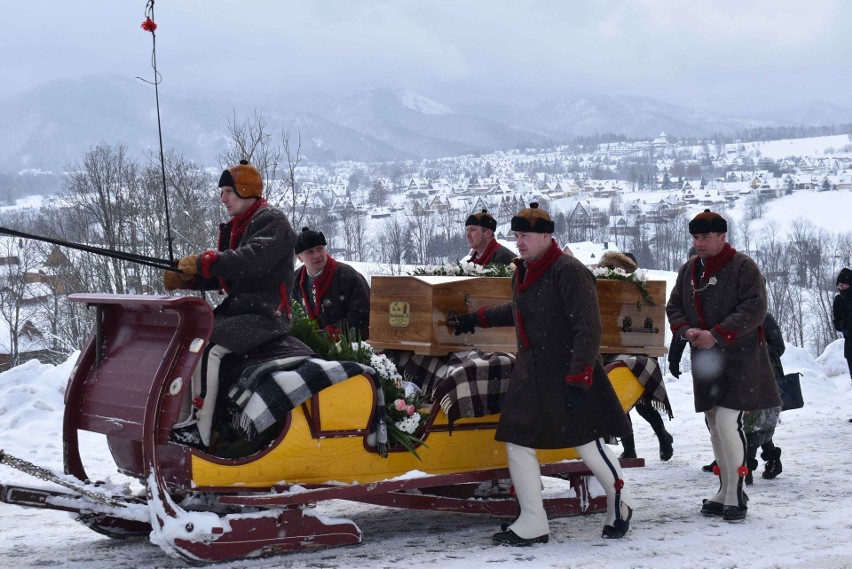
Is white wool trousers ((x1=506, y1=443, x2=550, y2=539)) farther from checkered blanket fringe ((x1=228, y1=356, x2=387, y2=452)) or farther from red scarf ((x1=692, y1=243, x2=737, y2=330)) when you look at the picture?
red scarf ((x1=692, y1=243, x2=737, y2=330))

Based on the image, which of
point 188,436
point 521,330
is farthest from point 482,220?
point 188,436

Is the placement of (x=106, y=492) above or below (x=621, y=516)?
above

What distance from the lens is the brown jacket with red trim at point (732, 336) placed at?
682cm

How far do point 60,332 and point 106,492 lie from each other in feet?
135

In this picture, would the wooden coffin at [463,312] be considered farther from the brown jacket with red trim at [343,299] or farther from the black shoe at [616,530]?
the black shoe at [616,530]

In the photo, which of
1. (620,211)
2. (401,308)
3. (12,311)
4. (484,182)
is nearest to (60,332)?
(12,311)

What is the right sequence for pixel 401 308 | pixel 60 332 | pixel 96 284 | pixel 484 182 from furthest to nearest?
pixel 484 182
pixel 60 332
pixel 96 284
pixel 401 308

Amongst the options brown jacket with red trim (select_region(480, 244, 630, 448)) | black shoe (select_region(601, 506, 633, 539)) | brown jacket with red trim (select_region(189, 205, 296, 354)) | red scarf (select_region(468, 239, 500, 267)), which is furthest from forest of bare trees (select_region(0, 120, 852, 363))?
black shoe (select_region(601, 506, 633, 539))

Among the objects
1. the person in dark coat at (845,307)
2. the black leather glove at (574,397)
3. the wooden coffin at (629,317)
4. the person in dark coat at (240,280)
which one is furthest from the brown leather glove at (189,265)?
the person in dark coat at (845,307)

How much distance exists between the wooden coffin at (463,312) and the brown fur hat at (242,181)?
1272mm

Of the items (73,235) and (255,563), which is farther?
(73,235)

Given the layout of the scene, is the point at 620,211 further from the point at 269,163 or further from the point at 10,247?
the point at 269,163

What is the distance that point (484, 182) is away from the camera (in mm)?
172875

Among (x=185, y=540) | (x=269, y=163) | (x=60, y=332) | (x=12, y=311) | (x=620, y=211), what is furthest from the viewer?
(x=620, y=211)
